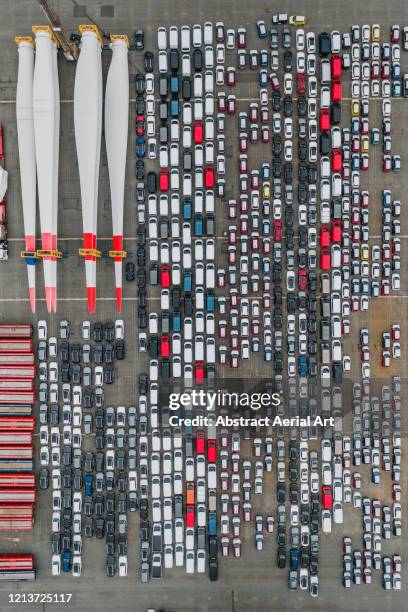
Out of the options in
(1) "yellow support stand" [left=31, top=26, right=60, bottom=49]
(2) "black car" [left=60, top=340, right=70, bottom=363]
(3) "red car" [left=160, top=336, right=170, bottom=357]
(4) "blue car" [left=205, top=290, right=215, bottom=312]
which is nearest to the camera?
(1) "yellow support stand" [left=31, top=26, right=60, bottom=49]

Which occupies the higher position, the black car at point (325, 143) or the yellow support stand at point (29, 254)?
the black car at point (325, 143)

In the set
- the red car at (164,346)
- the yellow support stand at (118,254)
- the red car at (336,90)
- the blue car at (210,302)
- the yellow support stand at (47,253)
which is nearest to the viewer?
the yellow support stand at (47,253)

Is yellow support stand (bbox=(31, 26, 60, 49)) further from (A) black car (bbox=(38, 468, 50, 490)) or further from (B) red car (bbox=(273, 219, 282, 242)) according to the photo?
(A) black car (bbox=(38, 468, 50, 490))

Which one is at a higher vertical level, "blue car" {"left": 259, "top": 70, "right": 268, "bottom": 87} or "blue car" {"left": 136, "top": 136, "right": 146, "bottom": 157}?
"blue car" {"left": 259, "top": 70, "right": 268, "bottom": 87}

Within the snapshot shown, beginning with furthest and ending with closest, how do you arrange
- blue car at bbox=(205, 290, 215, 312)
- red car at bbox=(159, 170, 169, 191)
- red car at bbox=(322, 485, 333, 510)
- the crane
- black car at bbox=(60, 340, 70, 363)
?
black car at bbox=(60, 340, 70, 363)
red car at bbox=(322, 485, 333, 510)
blue car at bbox=(205, 290, 215, 312)
red car at bbox=(159, 170, 169, 191)
the crane

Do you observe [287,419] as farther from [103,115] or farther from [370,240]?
[103,115]

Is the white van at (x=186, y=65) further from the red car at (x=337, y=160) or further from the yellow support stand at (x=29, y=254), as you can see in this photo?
the yellow support stand at (x=29, y=254)

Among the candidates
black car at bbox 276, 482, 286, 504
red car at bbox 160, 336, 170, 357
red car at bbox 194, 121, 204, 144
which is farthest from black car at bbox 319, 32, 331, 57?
black car at bbox 276, 482, 286, 504

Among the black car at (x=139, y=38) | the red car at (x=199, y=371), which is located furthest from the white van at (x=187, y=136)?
the red car at (x=199, y=371)
